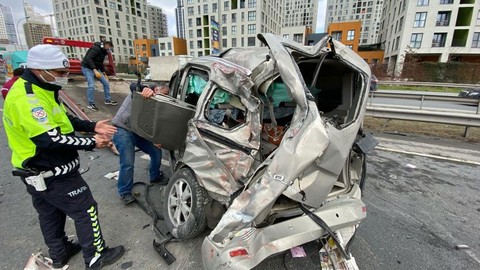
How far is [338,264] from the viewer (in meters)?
2.12

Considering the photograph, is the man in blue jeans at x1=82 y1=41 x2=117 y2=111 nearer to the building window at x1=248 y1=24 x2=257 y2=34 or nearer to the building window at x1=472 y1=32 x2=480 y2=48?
the building window at x1=472 y1=32 x2=480 y2=48

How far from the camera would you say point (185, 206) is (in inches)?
99.0

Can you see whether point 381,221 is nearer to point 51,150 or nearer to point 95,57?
point 51,150

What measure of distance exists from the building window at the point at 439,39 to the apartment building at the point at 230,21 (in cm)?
3055

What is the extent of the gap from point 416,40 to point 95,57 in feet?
137

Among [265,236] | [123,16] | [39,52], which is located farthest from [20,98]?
[123,16]

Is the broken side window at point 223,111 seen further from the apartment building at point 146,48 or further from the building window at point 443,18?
the apartment building at point 146,48

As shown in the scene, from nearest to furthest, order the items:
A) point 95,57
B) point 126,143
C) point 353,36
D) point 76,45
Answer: point 126,143
point 95,57
point 76,45
point 353,36

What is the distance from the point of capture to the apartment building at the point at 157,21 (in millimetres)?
105956

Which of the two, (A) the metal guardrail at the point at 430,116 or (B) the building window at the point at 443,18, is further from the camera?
(B) the building window at the point at 443,18

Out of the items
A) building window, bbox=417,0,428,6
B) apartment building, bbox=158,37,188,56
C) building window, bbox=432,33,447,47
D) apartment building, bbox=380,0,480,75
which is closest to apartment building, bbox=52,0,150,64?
apartment building, bbox=158,37,188,56

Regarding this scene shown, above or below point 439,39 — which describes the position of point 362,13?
above

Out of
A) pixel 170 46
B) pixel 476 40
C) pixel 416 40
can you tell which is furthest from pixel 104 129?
pixel 170 46

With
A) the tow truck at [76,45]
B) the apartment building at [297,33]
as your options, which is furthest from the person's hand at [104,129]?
the apartment building at [297,33]
